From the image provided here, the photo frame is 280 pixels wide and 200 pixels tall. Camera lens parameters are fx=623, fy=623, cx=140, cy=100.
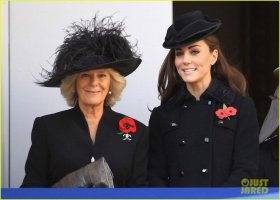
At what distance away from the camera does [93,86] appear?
3172 mm

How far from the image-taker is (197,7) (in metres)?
6.95

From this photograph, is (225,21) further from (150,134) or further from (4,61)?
(150,134)

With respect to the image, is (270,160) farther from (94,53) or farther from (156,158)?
(94,53)

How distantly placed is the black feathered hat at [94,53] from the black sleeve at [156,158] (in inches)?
13.4

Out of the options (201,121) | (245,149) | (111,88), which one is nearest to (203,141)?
(201,121)

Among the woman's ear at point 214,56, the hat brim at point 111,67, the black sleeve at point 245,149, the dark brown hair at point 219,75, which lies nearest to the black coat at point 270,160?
the black sleeve at point 245,149

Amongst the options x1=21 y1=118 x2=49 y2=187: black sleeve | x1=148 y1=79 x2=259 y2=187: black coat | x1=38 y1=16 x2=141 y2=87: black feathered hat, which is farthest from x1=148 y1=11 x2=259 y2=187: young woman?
x1=21 y1=118 x2=49 y2=187: black sleeve

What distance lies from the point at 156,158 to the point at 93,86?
0.51 m

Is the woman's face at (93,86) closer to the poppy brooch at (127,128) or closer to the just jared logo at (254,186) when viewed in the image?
the poppy brooch at (127,128)

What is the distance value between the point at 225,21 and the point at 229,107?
394 cm

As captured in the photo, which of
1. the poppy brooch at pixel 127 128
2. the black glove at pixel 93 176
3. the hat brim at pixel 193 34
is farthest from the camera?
the poppy brooch at pixel 127 128

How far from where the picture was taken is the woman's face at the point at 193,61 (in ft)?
10.4

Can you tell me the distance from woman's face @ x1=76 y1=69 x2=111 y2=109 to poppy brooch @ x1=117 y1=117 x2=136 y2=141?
18cm

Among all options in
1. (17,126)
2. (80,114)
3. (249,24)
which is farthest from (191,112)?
(249,24)
